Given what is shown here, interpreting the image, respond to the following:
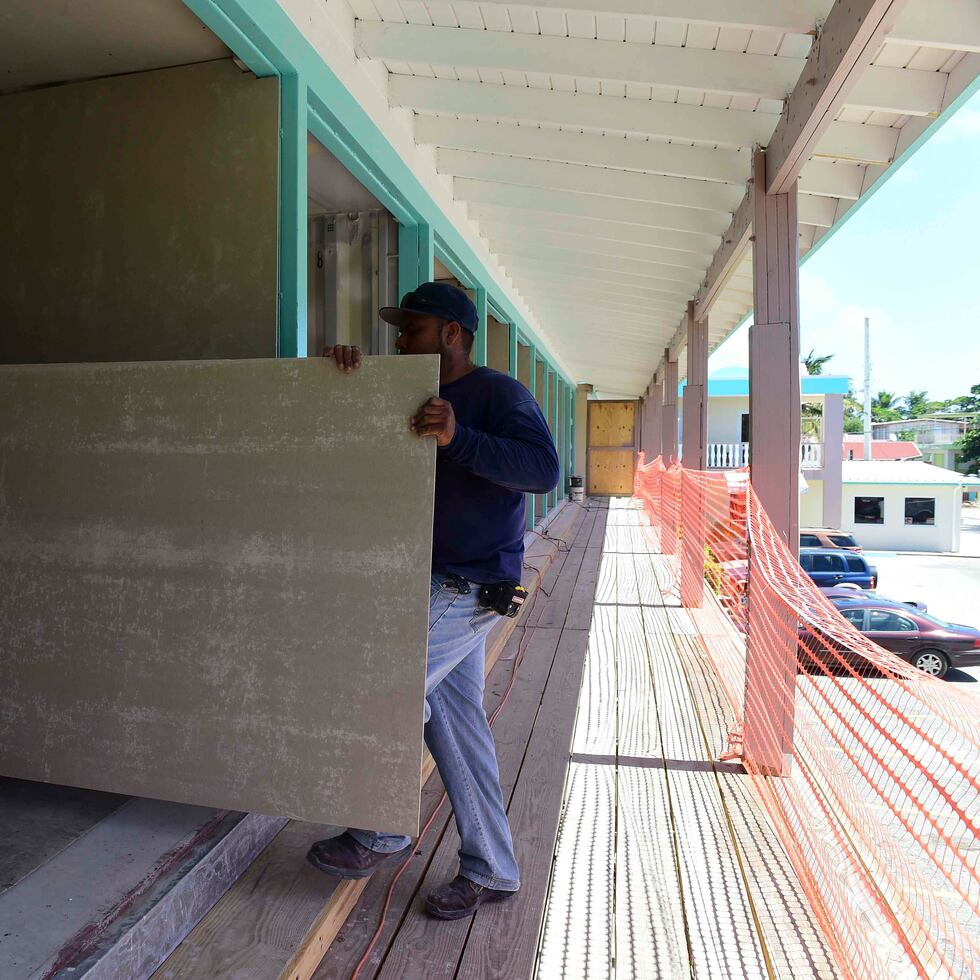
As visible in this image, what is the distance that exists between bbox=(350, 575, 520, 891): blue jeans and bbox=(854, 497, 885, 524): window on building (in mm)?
31869

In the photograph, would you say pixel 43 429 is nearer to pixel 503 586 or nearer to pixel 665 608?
pixel 503 586

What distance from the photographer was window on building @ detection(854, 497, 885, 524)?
29797mm

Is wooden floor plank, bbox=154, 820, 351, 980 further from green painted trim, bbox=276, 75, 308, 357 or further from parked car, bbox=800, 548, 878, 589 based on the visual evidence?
parked car, bbox=800, 548, 878, 589

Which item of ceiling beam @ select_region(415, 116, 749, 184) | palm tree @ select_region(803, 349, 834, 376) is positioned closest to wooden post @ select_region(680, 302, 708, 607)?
ceiling beam @ select_region(415, 116, 749, 184)

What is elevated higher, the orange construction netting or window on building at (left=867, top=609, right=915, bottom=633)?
the orange construction netting

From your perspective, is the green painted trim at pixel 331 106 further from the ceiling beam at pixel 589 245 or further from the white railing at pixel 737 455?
the white railing at pixel 737 455

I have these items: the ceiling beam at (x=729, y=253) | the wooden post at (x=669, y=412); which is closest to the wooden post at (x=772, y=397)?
the ceiling beam at (x=729, y=253)

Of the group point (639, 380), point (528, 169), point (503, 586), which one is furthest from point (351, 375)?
point (639, 380)

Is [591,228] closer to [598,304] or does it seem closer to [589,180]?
[589,180]

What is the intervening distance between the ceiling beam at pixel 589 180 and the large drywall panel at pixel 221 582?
2.92m

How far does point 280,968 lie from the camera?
151 cm

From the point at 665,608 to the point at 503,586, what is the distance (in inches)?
192

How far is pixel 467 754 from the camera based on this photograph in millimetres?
1858

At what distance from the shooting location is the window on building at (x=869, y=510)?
29.8 meters
